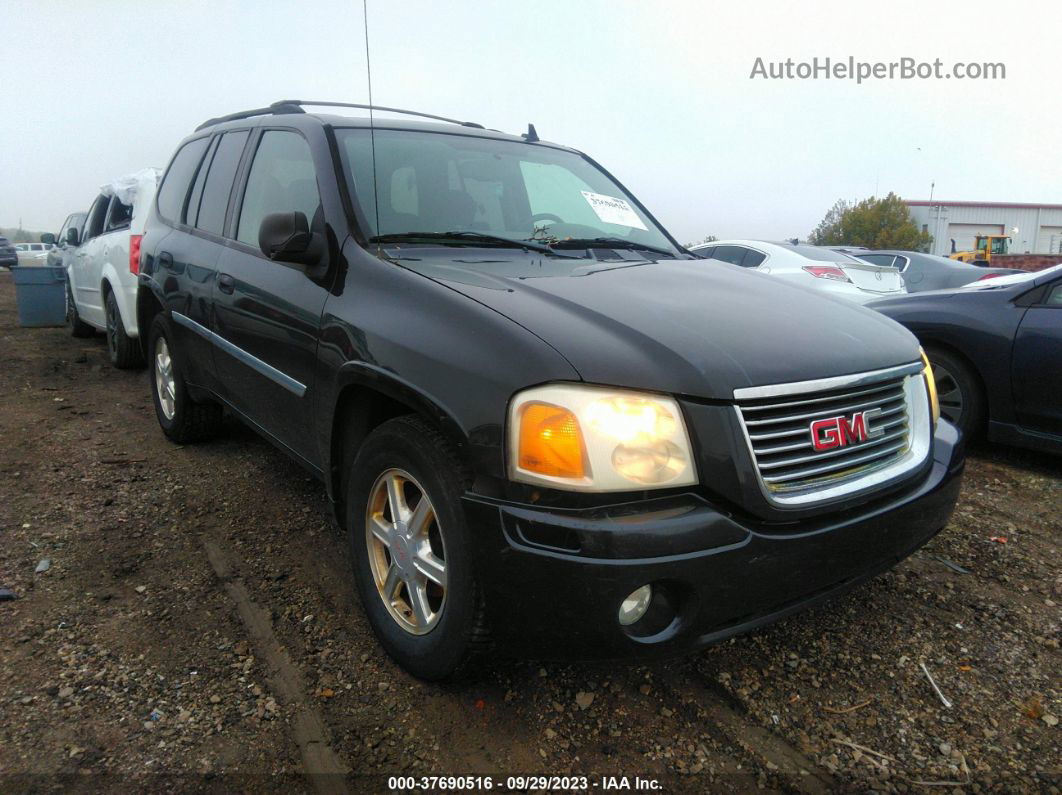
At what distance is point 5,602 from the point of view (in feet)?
8.91

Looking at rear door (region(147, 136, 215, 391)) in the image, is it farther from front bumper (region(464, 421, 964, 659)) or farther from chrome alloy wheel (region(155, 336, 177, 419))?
front bumper (region(464, 421, 964, 659))

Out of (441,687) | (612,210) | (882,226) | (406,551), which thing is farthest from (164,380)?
(882,226)

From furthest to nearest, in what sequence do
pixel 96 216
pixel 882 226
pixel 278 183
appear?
1. pixel 882 226
2. pixel 96 216
3. pixel 278 183

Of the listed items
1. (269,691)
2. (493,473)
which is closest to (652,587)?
(493,473)

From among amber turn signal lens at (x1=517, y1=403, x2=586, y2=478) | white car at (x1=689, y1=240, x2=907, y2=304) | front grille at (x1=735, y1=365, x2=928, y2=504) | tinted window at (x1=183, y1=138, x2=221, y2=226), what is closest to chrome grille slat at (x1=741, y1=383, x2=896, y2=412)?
front grille at (x1=735, y1=365, x2=928, y2=504)

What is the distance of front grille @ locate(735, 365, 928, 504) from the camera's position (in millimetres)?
1880

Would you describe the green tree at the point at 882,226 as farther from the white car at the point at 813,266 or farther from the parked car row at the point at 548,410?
the parked car row at the point at 548,410

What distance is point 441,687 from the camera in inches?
88.4

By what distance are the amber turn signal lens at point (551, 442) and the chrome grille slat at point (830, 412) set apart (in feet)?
1.45

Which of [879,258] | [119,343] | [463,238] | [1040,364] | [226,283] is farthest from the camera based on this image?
[879,258]

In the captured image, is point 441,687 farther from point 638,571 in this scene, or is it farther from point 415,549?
point 638,571

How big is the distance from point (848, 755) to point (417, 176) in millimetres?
2482

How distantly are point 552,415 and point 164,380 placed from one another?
142 inches

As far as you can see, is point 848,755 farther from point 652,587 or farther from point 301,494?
point 301,494
